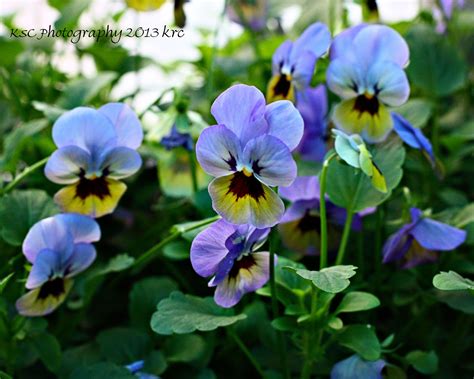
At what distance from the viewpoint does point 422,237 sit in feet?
2.64

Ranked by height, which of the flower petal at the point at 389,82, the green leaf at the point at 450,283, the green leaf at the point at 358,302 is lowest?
the green leaf at the point at 358,302

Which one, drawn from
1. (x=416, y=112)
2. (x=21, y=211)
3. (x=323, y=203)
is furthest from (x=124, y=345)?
(x=416, y=112)

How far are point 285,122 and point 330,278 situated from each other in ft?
0.42

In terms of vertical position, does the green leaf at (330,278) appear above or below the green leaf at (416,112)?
below

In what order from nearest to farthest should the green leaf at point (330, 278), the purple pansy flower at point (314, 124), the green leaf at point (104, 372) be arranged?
the green leaf at point (330, 278) < the green leaf at point (104, 372) < the purple pansy flower at point (314, 124)

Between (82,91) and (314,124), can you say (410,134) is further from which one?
(82,91)

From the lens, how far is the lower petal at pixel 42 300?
756mm

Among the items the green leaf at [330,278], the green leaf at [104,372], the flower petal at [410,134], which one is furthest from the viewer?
the flower petal at [410,134]

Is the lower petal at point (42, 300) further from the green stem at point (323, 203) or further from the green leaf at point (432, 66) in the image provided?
the green leaf at point (432, 66)

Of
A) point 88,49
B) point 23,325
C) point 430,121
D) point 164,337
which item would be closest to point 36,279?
point 23,325

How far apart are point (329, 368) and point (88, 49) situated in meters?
0.62

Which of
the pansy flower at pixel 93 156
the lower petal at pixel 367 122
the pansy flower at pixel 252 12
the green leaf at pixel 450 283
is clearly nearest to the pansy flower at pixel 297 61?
the lower petal at pixel 367 122

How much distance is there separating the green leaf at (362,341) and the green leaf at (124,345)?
0.22m

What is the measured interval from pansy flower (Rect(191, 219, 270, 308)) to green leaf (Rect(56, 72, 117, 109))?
1.32 ft
